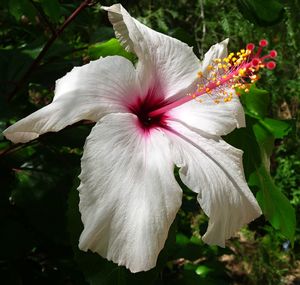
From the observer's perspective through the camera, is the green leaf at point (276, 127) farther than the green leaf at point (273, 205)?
Yes

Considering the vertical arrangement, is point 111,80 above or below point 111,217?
above

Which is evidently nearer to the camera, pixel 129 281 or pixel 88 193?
pixel 88 193

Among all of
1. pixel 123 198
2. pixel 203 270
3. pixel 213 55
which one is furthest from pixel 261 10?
pixel 203 270

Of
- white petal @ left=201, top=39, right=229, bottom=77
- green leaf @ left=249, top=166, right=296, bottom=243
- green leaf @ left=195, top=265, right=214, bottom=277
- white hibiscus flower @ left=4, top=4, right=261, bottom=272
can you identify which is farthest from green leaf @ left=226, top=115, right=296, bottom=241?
green leaf @ left=195, top=265, right=214, bottom=277

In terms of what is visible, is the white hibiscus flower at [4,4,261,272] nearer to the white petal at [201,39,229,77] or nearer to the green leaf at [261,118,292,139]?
the white petal at [201,39,229,77]

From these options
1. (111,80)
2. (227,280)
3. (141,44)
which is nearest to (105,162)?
(111,80)

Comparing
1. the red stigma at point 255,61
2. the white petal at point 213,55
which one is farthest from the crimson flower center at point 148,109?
the red stigma at point 255,61

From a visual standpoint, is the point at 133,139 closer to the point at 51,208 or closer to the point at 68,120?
the point at 68,120

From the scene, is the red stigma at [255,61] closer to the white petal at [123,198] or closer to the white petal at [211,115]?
the white petal at [211,115]
